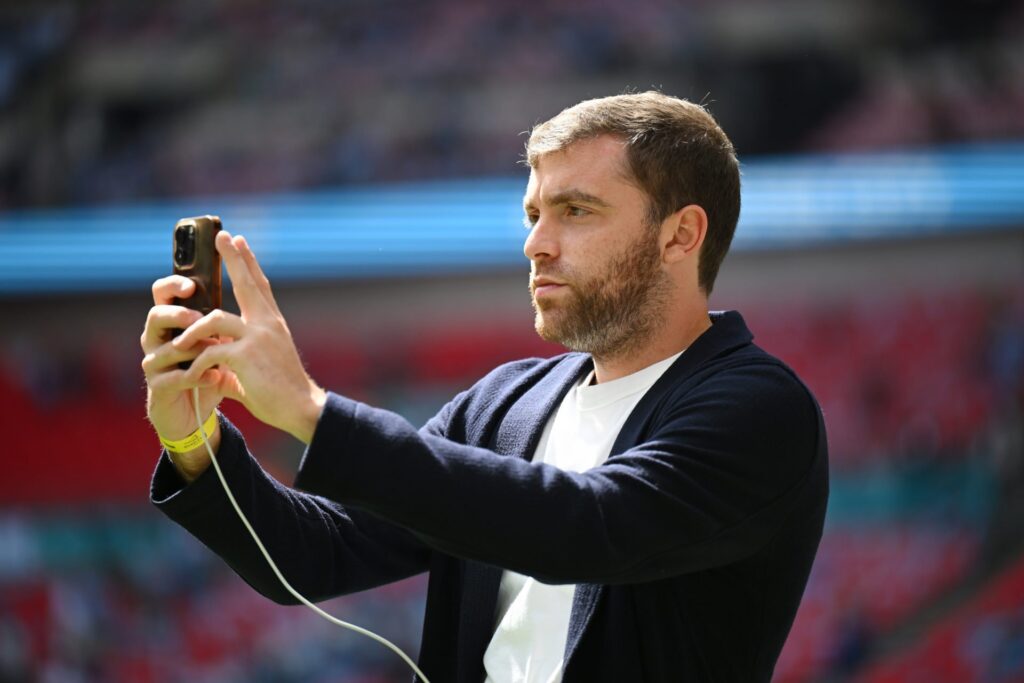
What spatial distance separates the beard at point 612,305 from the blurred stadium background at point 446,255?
4336mm

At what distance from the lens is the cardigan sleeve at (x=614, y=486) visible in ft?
4.22

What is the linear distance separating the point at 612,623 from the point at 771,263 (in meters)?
5.14

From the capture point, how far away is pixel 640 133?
1.76 meters

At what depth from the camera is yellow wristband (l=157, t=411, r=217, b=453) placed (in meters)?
1.56

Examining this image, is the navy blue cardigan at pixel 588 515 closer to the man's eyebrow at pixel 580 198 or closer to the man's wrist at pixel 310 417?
the man's wrist at pixel 310 417

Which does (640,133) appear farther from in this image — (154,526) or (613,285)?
(154,526)

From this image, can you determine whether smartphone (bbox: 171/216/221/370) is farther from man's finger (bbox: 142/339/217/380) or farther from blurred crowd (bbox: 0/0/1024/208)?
blurred crowd (bbox: 0/0/1024/208)

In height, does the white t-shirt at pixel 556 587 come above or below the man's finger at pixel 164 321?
below

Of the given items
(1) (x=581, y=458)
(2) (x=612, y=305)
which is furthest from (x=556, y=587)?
(2) (x=612, y=305)

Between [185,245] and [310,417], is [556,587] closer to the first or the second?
[310,417]

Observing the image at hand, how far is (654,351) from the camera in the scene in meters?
1.81

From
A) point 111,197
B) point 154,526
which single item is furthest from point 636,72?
point 154,526

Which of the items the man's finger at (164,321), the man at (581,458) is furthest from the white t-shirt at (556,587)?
the man's finger at (164,321)

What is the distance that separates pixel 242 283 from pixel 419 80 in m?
6.07
